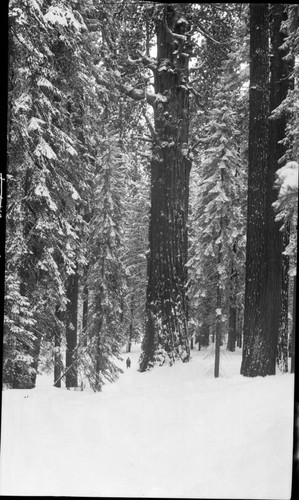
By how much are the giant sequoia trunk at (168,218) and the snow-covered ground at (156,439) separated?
1.54 ft

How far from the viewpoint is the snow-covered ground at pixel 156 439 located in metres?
2.95

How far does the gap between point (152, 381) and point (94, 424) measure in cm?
66

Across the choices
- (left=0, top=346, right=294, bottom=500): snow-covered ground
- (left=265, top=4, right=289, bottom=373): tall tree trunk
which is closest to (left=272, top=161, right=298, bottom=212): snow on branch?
(left=265, top=4, right=289, bottom=373): tall tree trunk

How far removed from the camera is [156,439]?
10.5 feet

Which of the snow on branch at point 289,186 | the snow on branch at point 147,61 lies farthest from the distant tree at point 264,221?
the snow on branch at point 147,61

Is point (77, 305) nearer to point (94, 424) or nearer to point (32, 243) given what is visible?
point (32, 243)

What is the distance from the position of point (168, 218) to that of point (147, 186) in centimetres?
38

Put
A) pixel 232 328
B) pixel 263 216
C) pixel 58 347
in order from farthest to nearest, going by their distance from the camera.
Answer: pixel 232 328 → pixel 263 216 → pixel 58 347

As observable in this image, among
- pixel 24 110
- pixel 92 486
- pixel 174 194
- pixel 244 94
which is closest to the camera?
pixel 92 486

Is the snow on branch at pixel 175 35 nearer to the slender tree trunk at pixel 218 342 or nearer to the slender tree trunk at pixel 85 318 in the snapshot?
the slender tree trunk at pixel 218 342

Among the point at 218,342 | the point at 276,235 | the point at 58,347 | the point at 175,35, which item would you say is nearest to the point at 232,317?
the point at 218,342

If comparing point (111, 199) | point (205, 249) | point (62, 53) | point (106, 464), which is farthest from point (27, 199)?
point (106, 464)

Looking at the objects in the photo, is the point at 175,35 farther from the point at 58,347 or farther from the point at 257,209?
the point at 58,347

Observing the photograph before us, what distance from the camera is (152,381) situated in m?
3.60
